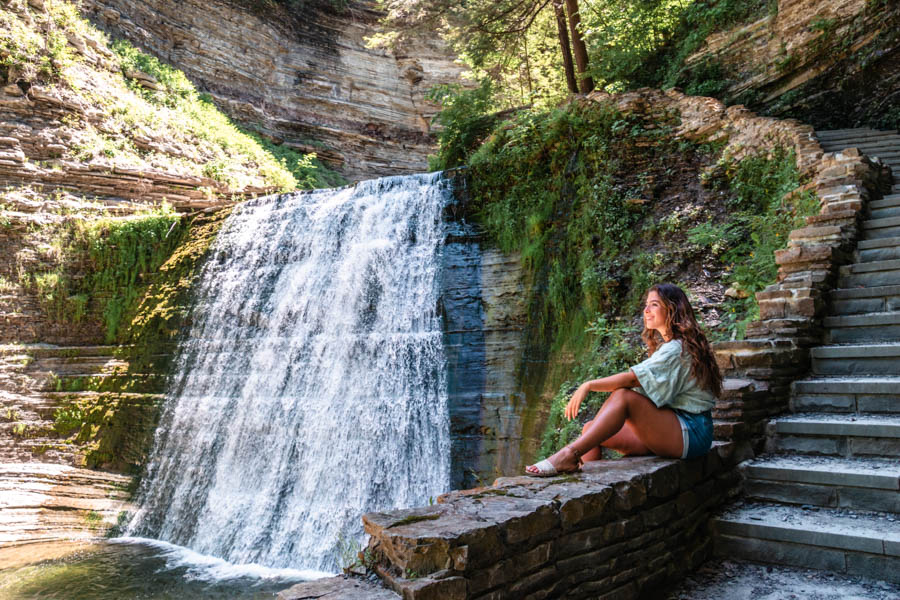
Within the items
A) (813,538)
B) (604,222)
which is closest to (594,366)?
(604,222)

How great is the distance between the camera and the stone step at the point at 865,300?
4699 mm

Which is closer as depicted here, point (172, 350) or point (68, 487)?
point (68, 487)

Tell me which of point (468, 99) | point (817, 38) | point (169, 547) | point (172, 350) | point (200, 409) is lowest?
point (169, 547)

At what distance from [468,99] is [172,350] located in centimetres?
860

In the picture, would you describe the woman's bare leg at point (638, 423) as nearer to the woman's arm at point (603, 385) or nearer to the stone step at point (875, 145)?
the woman's arm at point (603, 385)

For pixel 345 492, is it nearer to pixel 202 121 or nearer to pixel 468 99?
pixel 468 99

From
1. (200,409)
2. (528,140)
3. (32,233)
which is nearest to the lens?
(528,140)

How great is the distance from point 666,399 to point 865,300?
3114mm

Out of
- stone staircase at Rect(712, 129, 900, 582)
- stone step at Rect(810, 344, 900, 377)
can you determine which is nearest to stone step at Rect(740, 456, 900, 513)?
stone staircase at Rect(712, 129, 900, 582)

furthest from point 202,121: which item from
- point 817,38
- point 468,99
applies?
point 817,38

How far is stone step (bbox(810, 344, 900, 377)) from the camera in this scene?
13.5ft

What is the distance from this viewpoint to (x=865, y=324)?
4566 millimetres

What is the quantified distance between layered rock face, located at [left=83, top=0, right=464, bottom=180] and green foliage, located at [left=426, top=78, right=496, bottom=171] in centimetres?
981

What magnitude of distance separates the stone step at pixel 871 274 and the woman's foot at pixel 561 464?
389 centimetres
